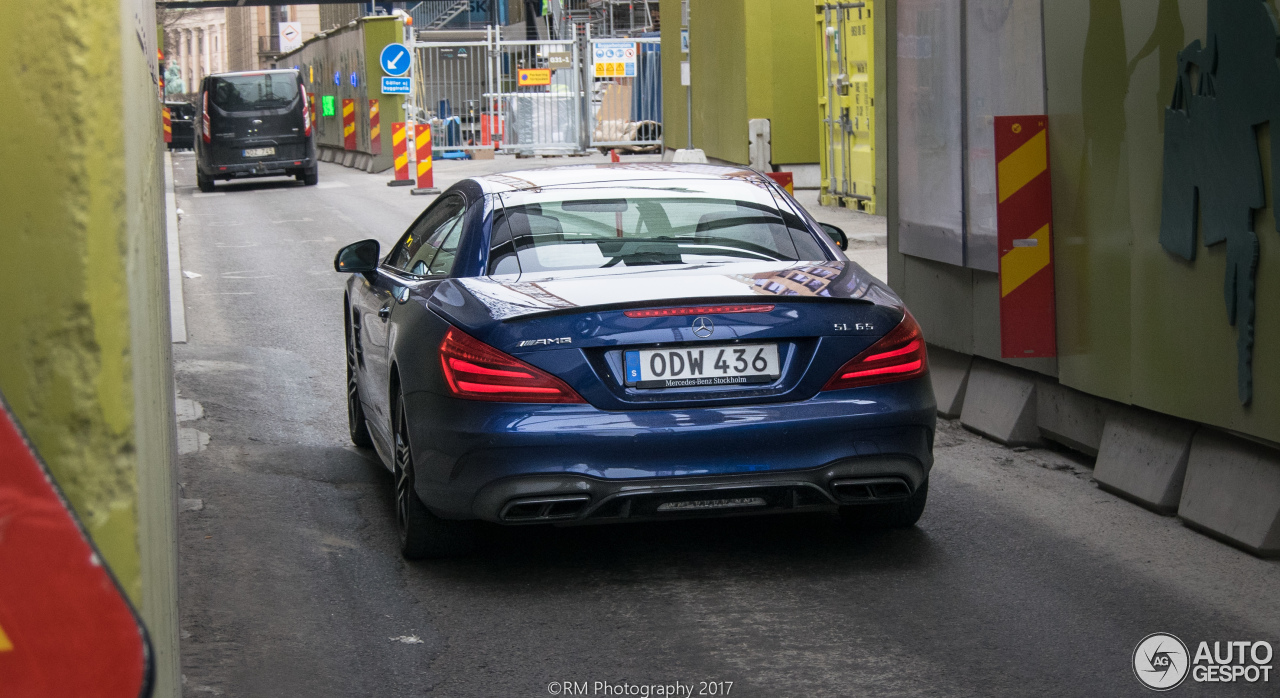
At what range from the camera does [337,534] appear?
5.86 metres

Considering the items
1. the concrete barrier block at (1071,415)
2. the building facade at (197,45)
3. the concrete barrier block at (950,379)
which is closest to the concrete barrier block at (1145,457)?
the concrete barrier block at (1071,415)

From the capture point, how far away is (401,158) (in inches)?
1126

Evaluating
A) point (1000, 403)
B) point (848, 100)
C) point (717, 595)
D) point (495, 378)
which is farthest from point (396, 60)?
point (717, 595)

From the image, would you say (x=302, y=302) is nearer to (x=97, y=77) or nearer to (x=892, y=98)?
(x=892, y=98)

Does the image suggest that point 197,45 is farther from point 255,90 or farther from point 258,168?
point 258,168

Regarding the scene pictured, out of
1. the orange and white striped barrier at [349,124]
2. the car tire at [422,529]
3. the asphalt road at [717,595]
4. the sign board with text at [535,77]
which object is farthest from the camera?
the sign board with text at [535,77]

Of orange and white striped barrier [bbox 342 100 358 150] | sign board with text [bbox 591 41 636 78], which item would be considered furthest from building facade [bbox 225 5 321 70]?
sign board with text [bbox 591 41 636 78]

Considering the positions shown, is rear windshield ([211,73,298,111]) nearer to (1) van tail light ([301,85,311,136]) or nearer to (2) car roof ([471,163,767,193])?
(1) van tail light ([301,85,311,136])

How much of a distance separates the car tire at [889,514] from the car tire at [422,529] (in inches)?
53.5

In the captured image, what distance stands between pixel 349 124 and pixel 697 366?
108ft

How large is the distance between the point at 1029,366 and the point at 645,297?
2.77 m

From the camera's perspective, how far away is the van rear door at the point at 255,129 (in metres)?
29.2

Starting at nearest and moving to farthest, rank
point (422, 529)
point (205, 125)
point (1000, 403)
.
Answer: point (422, 529) < point (1000, 403) < point (205, 125)

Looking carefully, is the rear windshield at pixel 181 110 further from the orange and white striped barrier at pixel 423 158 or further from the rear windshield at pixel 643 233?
the rear windshield at pixel 643 233
